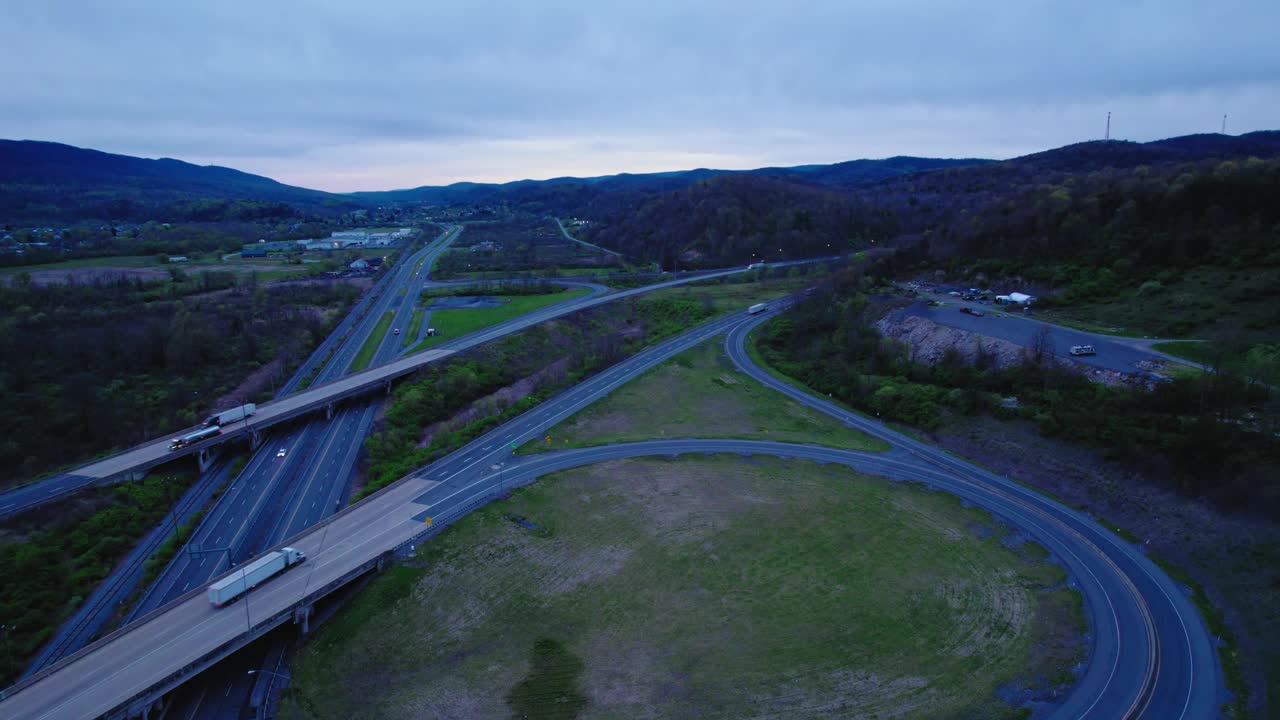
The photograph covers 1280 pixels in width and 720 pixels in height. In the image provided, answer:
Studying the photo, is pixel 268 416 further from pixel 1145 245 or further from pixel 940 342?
pixel 1145 245

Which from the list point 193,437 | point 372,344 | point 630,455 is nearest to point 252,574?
point 193,437

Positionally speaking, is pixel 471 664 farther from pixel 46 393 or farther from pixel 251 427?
pixel 46 393

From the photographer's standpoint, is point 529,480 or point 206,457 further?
point 206,457

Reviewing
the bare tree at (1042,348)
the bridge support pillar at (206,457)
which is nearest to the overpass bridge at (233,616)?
the bridge support pillar at (206,457)

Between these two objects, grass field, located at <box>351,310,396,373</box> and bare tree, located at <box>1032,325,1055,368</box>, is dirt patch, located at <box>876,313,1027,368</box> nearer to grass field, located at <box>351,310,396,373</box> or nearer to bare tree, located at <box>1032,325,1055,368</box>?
bare tree, located at <box>1032,325,1055,368</box>

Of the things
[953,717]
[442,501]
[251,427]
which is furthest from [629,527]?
[251,427]

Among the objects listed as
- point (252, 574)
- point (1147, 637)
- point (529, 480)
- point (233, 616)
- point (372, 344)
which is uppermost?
point (372, 344)

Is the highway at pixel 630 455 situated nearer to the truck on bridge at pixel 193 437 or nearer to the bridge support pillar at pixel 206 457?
the bridge support pillar at pixel 206 457
